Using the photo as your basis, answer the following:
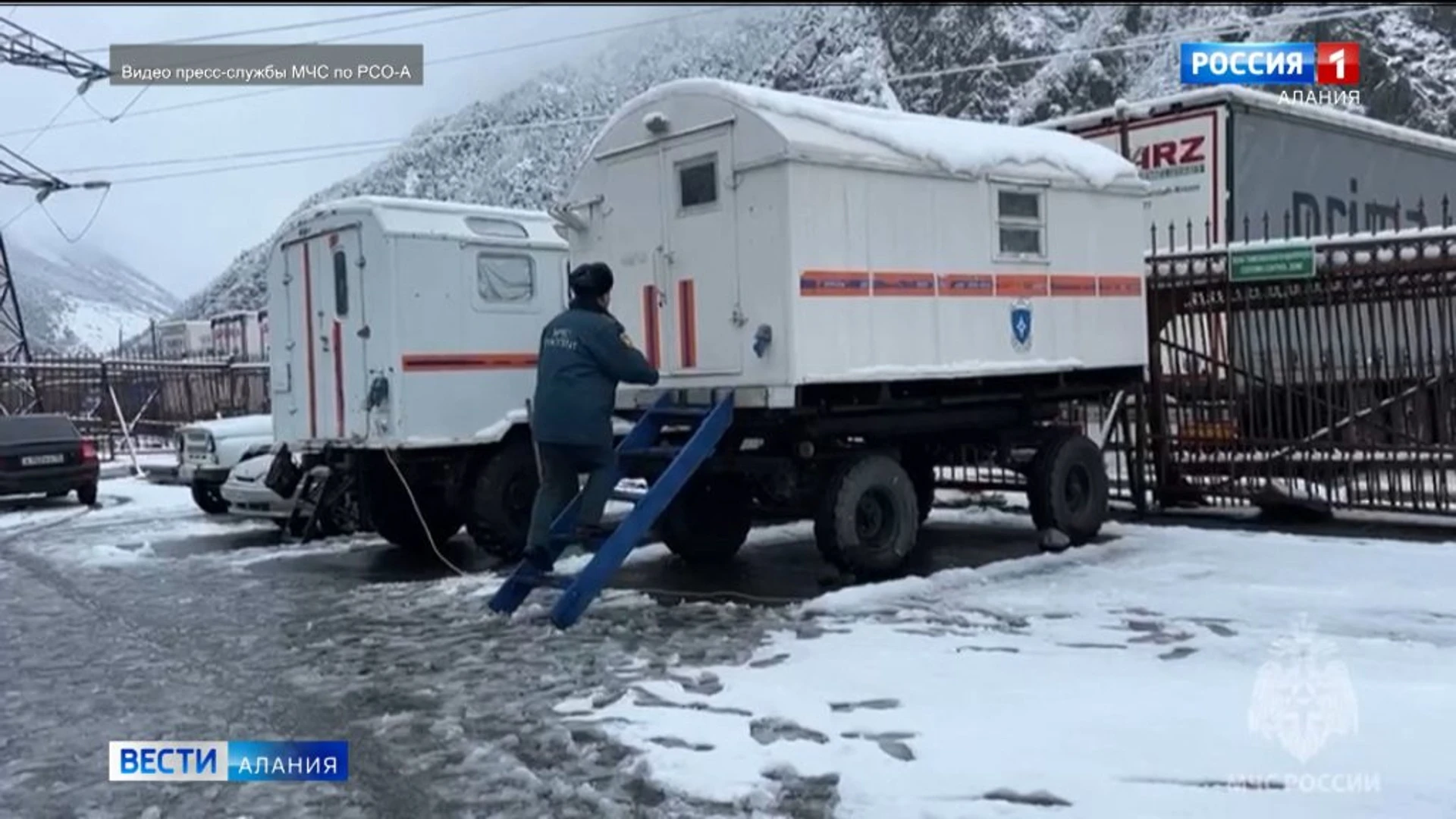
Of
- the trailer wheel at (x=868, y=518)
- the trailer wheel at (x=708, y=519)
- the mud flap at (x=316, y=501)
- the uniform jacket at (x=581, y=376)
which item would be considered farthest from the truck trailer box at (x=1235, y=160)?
the mud flap at (x=316, y=501)

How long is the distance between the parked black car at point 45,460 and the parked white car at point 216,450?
9.65 feet

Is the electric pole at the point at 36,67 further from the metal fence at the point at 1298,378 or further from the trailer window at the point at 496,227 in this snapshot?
the metal fence at the point at 1298,378

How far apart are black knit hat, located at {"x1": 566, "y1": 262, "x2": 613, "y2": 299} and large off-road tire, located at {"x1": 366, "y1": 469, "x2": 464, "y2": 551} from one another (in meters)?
3.96

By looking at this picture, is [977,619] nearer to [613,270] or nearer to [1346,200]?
[613,270]

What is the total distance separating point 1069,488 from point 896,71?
189 ft

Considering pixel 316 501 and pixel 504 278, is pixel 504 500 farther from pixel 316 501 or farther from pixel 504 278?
pixel 504 278

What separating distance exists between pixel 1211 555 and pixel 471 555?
6.19 metres

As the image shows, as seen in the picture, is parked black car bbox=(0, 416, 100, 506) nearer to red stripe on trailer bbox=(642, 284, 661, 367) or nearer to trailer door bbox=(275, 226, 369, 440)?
trailer door bbox=(275, 226, 369, 440)

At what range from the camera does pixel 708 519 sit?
1030 centimetres

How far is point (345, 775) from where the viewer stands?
5184 millimetres

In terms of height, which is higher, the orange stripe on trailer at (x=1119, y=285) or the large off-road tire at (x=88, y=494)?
the orange stripe on trailer at (x=1119, y=285)

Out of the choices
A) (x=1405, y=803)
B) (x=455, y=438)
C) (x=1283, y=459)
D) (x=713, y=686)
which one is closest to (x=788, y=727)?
(x=713, y=686)

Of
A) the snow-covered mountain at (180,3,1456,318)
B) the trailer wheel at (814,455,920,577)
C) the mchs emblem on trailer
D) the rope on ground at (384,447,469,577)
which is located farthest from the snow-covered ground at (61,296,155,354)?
the mchs emblem on trailer

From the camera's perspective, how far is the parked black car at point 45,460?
1752cm
